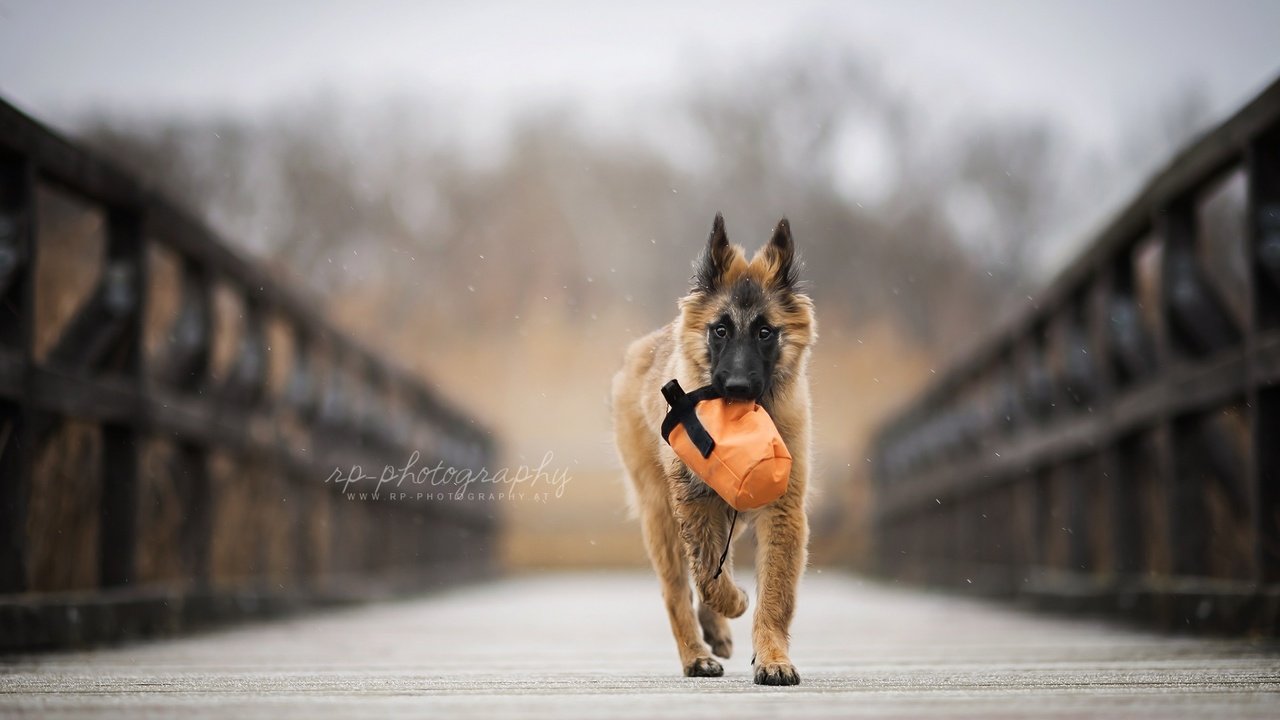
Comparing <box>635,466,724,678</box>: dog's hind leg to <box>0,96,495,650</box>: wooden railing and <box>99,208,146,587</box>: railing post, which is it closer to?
<box>0,96,495,650</box>: wooden railing

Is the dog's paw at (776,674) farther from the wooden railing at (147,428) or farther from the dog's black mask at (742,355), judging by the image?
the wooden railing at (147,428)

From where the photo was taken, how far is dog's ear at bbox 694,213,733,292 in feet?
15.3

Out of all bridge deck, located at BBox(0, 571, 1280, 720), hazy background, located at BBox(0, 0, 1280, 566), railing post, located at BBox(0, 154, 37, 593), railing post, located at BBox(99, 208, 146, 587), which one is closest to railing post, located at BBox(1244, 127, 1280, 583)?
bridge deck, located at BBox(0, 571, 1280, 720)

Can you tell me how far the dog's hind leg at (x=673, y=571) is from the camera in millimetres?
4641

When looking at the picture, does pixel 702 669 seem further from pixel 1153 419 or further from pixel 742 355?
pixel 1153 419

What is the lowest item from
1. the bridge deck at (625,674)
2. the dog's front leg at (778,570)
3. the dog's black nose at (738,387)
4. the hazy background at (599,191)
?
the bridge deck at (625,674)

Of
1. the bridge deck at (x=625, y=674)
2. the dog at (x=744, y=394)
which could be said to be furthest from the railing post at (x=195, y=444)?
the dog at (x=744, y=394)

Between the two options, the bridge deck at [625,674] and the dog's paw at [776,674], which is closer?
the bridge deck at [625,674]

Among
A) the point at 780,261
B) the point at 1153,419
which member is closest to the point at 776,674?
the point at 780,261

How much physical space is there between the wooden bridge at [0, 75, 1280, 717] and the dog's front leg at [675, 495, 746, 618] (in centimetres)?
31

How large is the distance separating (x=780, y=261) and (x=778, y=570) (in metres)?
0.98

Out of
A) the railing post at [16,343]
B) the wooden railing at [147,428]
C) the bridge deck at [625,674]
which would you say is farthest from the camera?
the wooden railing at [147,428]

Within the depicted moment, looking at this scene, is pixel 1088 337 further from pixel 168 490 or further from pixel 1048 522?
pixel 168 490

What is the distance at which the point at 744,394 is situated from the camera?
4340 mm
